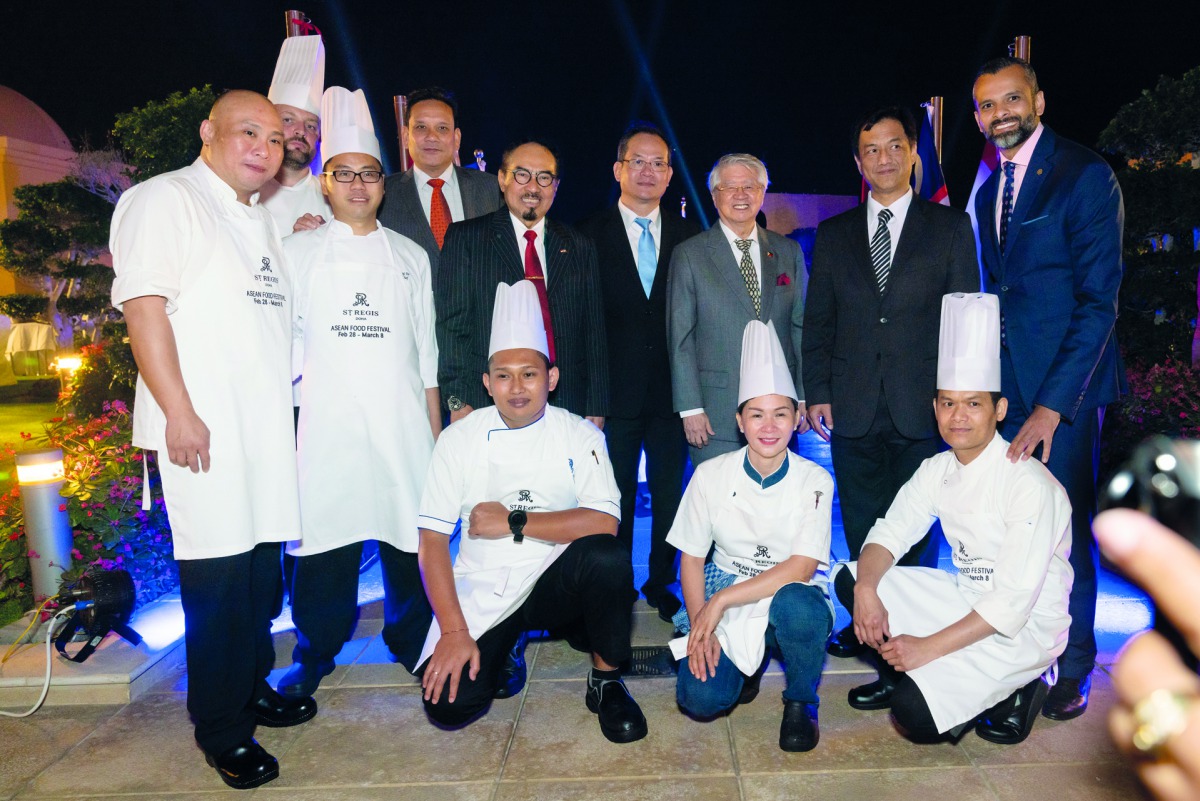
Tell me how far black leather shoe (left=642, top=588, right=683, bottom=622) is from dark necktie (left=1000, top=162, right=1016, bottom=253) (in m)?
2.07

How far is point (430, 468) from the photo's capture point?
289 cm

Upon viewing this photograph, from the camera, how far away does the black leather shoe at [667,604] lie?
3.73 meters

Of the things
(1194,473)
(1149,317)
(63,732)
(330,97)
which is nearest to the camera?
(1194,473)

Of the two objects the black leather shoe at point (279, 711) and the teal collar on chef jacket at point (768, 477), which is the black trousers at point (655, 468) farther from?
the black leather shoe at point (279, 711)

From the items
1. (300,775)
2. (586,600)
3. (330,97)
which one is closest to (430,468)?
(586,600)

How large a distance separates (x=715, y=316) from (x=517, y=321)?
3.60 ft

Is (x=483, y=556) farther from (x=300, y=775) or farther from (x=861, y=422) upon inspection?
(x=861, y=422)

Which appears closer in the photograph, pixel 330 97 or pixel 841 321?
pixel 330 97

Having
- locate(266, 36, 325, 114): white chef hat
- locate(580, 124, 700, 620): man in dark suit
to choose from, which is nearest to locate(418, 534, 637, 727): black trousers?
locate(580, 124, 700, 620): man in dark suit

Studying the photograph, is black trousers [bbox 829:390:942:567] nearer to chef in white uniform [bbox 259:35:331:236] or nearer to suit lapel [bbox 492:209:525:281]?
suit lapel [bbox 492:209:525:281]

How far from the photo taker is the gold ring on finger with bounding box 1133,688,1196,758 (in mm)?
545

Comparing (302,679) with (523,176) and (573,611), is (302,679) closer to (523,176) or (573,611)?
(573,611)

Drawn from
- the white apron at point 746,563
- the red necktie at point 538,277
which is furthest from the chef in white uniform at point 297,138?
the white apron at point 746,563

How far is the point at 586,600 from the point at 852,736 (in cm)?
100
